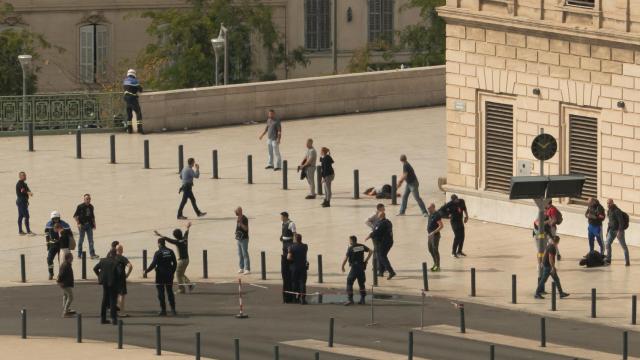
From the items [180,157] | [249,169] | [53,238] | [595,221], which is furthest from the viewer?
[180,157]

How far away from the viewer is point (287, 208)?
57.2 m

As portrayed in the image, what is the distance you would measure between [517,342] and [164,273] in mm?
7230

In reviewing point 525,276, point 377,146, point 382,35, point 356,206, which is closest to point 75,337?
point 525,276

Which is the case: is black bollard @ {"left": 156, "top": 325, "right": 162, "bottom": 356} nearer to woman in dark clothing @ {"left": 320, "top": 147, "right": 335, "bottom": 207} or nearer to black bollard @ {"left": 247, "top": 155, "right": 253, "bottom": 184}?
woman in dark clothing @ {"left": 320, "top": 147, "right": 335, "bottom": 207}

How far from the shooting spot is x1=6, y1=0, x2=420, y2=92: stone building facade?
84.6m

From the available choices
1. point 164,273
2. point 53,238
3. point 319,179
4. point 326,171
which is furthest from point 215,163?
point 164,273

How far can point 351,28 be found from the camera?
289ft

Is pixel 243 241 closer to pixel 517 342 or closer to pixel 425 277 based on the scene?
pixel 425 277

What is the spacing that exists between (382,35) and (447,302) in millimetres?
41389

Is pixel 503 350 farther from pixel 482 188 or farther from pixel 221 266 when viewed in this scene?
pixel 482 188

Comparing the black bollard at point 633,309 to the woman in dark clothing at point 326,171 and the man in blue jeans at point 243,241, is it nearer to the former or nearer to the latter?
the man in blue jeans at point 243,241

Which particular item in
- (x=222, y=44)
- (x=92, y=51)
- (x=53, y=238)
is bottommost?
(x=53, y=238)

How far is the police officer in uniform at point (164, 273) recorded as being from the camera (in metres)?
45.3

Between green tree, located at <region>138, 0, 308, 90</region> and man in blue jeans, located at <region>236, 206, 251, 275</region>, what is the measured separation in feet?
88.3
